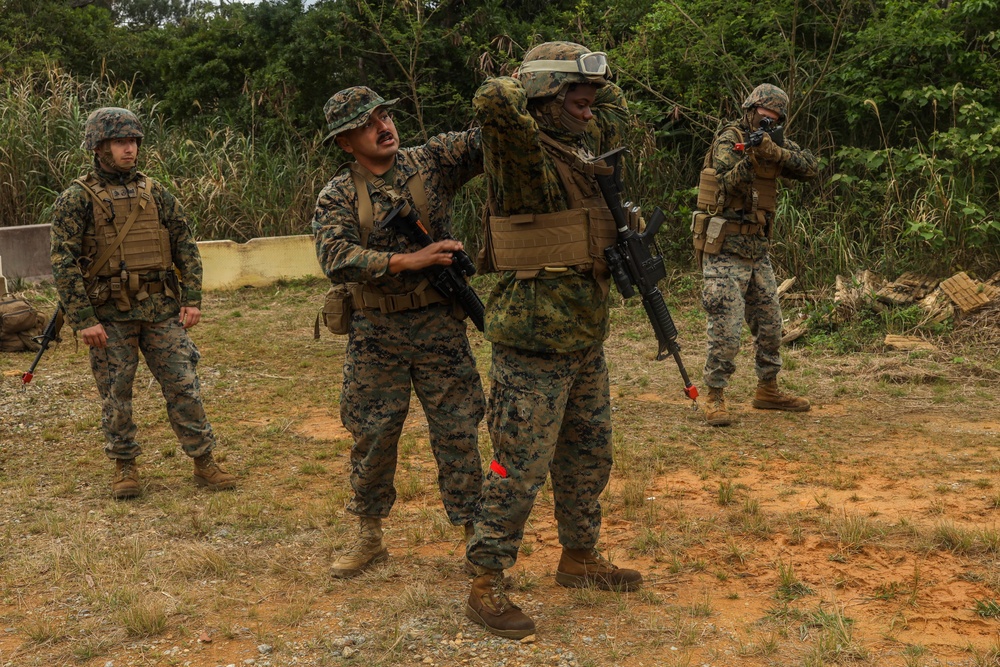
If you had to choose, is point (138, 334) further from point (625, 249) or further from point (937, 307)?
point (937, 307)

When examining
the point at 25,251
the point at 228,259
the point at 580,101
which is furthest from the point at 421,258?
the point at 25,251

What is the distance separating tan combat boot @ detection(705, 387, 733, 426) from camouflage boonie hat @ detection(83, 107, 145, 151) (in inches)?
149

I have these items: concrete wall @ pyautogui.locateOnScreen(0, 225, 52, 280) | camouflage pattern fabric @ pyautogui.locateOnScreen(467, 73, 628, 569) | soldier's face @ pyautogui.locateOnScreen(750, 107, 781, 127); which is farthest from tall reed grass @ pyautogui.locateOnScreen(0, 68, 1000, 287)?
camouflage pattern fabric @ pyautogui.locateOnScreen(467, 73, 628, 569)

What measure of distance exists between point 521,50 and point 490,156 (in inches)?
392

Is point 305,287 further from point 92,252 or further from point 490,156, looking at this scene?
point 490,156

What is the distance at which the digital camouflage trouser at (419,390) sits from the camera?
4.10 metres

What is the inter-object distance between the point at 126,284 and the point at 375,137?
2.05 m

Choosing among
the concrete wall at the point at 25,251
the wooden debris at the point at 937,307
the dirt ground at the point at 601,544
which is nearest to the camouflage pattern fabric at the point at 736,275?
the dirt ground at the point at 601,544

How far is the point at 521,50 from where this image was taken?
13.0 meters

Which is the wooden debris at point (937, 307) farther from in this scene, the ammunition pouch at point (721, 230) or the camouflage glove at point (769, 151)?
the camouflage glove at point (769, 151)

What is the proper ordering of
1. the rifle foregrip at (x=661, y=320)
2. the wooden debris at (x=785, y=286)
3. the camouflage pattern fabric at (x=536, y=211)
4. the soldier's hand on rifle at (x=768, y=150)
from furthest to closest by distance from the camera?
the wooden debris at (x=785, y=286) < the soldier's hand on rifle at (x=768, y=150) < the rifle foregrip at (x=661, y=320) < the camouflage pattern fabric at (x=536, y=211)

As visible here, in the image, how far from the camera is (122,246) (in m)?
5.34

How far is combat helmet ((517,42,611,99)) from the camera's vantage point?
11.3ft

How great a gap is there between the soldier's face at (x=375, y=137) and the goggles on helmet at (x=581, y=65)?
2.51 ft
